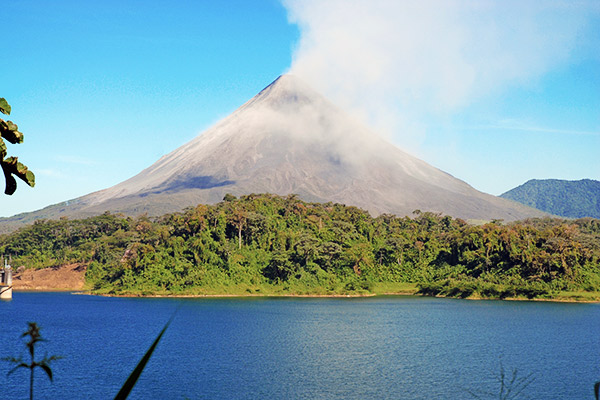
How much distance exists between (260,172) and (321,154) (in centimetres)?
2485

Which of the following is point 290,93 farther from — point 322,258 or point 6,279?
point 6,279

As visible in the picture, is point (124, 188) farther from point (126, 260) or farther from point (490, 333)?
point (490, 333)

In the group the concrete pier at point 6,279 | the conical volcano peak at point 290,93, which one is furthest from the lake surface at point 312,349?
the conical volcano peak at point 290,93

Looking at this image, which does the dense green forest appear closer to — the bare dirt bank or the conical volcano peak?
the bare dirt bank

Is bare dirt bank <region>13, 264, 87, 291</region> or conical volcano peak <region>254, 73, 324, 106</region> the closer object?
bare dirt bank <region>13, 264, 87, 291</region>

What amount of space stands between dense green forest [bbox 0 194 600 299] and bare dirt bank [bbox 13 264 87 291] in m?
0.94

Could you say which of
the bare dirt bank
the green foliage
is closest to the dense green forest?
the bare dirt bank

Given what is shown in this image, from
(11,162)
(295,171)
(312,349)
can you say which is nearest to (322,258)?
(312,349)

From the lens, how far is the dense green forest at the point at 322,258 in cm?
5722

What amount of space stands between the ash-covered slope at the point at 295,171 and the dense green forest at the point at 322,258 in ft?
236

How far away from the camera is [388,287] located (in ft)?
202

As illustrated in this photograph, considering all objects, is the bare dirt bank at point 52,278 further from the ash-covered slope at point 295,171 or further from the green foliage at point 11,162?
the green foliage at point 11,162

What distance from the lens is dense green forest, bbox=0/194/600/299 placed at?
57.2 m

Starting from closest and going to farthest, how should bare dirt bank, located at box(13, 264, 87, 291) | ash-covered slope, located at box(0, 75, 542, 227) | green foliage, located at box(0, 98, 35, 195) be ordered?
green foliage, located at box(0, 98, 35, 195) < bare dirt bank, located at box(13, 264, 87, 291) < ash-covered slope, located at box(0, 75, 542, 227)
